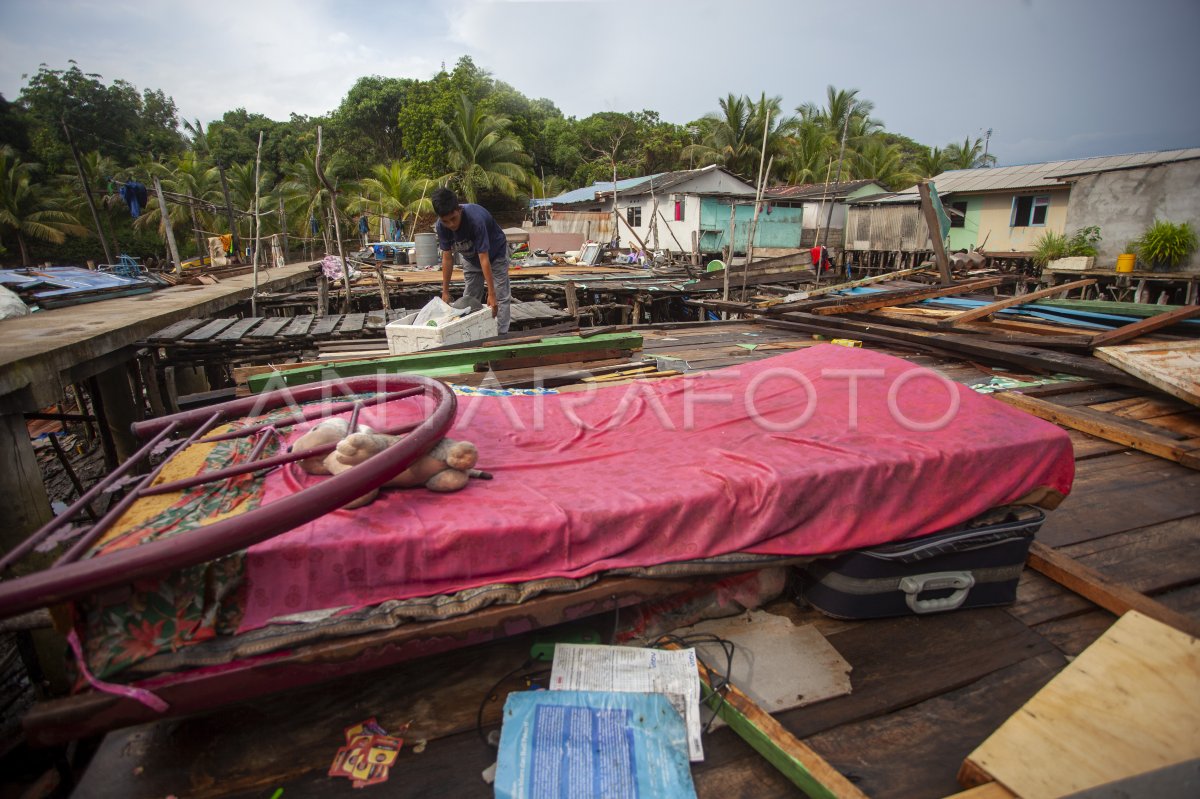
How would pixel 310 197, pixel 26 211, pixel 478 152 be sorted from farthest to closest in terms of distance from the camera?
pixel 478 152, pixel 310 197, pixel 26 211

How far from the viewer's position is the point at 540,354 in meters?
5.39

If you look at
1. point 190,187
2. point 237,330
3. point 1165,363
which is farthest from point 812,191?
point 190,187

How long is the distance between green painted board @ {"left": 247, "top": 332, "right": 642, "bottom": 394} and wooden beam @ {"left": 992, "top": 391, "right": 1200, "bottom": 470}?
10.9ft

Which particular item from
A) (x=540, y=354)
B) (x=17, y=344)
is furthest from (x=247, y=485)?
(x=17, y=344)

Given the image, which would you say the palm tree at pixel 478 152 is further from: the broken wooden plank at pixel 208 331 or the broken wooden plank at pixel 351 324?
the broken wooden plank at pixel 208 331

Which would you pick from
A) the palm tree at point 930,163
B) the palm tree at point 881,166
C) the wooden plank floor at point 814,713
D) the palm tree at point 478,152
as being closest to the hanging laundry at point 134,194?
the palm tree at point 478,152

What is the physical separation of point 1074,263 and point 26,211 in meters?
38.7

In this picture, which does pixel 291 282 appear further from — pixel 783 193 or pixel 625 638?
pixel 783 193

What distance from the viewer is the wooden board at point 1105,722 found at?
1.58 metres

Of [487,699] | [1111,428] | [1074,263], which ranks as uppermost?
[1074,263]

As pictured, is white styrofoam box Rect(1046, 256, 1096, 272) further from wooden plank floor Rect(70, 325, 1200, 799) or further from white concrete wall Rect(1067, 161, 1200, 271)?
wooden plank floor Rect(70, 325, 1200, 799)

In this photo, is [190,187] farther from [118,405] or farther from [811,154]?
[811,154]

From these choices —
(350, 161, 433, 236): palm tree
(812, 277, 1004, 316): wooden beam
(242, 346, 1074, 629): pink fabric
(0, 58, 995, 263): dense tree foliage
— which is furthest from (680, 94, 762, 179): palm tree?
(242, 346, 1074, 629): pink fabric

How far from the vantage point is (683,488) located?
7.38 feet
